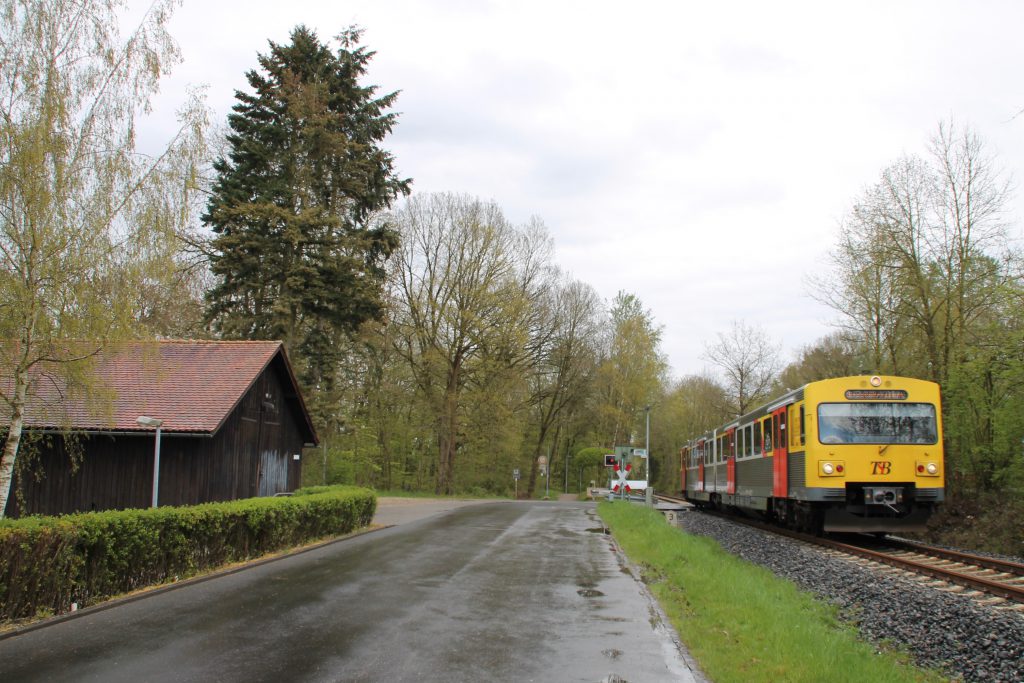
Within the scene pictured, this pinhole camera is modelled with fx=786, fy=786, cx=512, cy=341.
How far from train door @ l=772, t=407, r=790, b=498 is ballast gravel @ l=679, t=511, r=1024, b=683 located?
3533 mm

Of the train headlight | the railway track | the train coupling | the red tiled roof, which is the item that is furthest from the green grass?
the red tiled roof

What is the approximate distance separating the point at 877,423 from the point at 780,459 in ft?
8.87

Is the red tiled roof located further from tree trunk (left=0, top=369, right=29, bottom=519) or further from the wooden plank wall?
tree trunk (left=0, top=369, right=29, bottom=519)

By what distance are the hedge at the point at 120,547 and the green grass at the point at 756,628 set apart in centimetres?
641

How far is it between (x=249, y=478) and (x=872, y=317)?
21241 millimetres

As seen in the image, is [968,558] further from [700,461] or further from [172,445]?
[700,461]

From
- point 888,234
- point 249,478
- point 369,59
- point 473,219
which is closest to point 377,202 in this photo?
point 369,59

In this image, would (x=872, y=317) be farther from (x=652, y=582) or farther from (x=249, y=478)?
(x=249, y=478)

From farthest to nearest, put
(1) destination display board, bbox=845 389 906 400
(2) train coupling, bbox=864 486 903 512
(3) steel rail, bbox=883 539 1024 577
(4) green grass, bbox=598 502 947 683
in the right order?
1. (1) destination display board, bbox=845 389 906 400
2. (2) train coupling, bbox=864 486 903 512
3. (3) steel rail, bbox=883 539 1024 577
4. (4) green grass, bbox=598 502 947 683

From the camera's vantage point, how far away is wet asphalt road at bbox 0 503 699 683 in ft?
21.1

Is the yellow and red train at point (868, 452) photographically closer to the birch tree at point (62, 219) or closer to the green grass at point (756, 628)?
the green grass at point (756, 628)

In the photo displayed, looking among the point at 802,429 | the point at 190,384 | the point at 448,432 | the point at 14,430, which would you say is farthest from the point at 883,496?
the point at 448,432

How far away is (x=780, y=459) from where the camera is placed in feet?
59.6

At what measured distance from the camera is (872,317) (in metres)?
27.5
